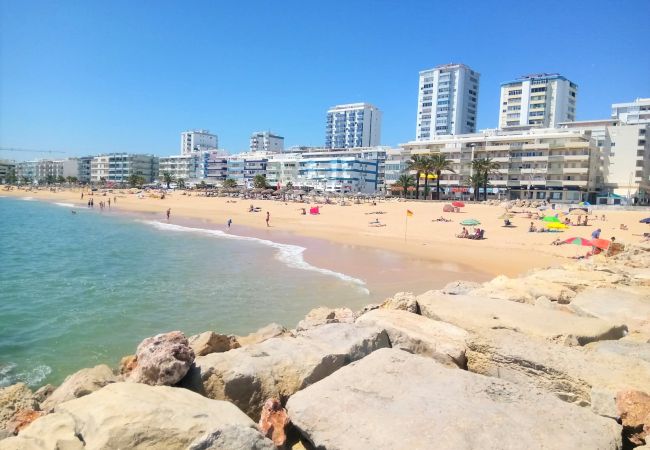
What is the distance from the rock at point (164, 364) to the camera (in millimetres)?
4832

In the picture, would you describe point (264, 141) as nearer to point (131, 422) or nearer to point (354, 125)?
→ point (354, 125)

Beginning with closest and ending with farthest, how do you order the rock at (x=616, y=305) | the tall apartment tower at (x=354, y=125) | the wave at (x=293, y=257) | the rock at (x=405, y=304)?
1. the rock at (x=616, y=305)
2. the rock at (x=405, y=304)
3. the wave at (x=293, y=257)
4. the tall apartment tower at (x=354, y=125)

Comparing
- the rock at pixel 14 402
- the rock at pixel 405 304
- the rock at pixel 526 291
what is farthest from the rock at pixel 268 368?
the rock at pixel 526 291

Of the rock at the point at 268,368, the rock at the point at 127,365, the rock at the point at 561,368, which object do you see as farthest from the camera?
the rock at the point at 127,365

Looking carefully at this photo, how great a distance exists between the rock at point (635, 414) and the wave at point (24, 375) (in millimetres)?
8807

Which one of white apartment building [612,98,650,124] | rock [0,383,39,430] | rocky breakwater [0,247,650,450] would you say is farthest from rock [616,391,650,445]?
white apartment building [612,98,650,124]

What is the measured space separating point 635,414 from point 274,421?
10.5ft

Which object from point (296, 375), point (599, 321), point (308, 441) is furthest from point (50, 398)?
point (599, 321)

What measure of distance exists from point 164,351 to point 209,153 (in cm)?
14717

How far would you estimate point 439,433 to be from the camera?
354 cm

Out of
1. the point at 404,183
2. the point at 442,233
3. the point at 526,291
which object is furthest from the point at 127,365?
the point at 404,183

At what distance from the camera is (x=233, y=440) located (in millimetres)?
3393

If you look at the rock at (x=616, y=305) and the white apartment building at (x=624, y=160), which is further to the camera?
the white apartment building at (x=624, y=160)

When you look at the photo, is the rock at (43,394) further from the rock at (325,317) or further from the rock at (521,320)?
the rock at (521,320)
